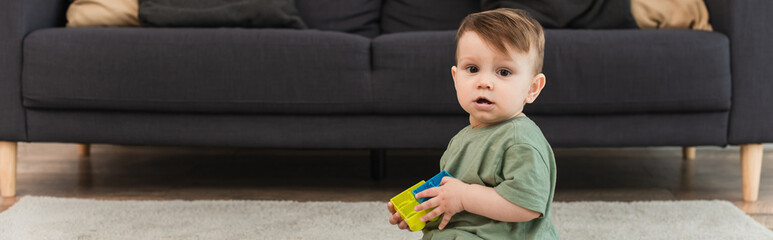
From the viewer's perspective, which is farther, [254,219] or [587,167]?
[587,167]

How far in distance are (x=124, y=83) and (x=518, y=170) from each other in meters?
1.11

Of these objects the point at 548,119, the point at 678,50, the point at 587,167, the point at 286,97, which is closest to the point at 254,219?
the point at 286,97

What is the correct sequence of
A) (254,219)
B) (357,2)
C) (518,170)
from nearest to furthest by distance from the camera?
(518,170) < (254,219) < (357,2)

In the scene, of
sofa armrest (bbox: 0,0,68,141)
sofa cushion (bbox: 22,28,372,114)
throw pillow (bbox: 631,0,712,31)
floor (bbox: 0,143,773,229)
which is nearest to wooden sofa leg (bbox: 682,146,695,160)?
floor (bbox: 0,143,773,229)

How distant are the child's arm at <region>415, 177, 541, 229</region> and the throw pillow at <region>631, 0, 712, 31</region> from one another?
123 centimetres

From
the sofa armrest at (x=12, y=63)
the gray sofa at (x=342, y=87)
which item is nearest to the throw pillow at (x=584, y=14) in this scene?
the gray sofa at (x=342, y=87)

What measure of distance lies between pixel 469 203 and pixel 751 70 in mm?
1098

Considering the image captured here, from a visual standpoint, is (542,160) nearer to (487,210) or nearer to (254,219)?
(487,210)

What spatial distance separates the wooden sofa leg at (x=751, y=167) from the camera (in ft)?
5.57

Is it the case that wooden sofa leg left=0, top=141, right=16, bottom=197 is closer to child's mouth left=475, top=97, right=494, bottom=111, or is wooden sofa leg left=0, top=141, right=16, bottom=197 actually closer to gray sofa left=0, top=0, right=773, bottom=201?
gray sofa left=0, top=0, right=773, bottom=201

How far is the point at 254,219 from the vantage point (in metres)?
1.49

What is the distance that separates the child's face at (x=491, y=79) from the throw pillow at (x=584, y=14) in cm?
104

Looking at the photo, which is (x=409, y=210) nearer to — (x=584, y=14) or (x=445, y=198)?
(x=445, y=198)

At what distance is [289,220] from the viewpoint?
1479mm
